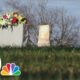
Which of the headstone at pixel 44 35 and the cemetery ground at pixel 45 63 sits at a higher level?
the cemetery ground at pixel 45 63

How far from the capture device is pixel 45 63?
1192cm

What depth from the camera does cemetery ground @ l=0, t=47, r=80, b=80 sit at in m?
11.4

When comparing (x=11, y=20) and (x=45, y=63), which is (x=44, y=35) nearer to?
(x=11, y=20)

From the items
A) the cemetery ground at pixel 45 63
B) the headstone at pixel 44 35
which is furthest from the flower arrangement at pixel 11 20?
the cemetery ground at pixel 45 63

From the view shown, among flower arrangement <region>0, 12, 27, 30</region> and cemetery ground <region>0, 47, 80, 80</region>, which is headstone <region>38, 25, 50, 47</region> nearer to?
flower arrangement <region>0, 12, 27, 30</region>

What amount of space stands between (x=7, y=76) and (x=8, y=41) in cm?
579

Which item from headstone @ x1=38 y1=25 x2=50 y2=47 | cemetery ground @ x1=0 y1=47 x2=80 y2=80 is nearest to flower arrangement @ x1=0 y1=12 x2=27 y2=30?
headstone @ x1=38 y1=25 x2=50 y2=47

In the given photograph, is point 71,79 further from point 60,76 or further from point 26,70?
point 26,70

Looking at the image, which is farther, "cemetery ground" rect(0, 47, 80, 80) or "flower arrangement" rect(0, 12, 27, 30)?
"flower arrangement" rect(0, 12, 27, 30)

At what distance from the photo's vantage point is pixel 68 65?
38.9 feet

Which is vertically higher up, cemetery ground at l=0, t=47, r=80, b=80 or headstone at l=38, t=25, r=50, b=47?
cemetery ground at l=0, t=47, r=80, b=80

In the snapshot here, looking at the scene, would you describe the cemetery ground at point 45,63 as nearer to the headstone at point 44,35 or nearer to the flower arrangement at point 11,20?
the headstone at point 44,35

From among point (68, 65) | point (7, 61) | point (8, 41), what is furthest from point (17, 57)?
point (8, 41)

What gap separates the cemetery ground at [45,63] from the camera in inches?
449
